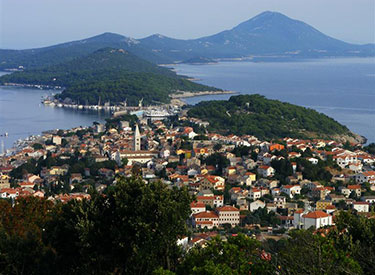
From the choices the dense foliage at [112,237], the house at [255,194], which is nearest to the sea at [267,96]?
the house at [255,194]

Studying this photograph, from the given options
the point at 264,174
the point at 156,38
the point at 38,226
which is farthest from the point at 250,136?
the point at 156,38

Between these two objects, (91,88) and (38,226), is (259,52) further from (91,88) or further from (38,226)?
(38,226)

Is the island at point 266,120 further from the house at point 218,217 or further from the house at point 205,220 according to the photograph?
the house at point 205,220

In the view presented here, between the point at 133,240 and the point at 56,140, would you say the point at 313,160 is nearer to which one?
the point at 56,140

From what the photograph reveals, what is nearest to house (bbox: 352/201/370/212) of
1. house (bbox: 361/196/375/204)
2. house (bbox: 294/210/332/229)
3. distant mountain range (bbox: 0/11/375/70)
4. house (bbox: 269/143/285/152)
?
house (bbox: 361/196/375/204)

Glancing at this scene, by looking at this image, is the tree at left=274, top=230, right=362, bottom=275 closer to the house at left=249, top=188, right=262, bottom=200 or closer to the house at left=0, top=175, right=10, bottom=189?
the house at left=249, top=188, right=262, bottom=200
